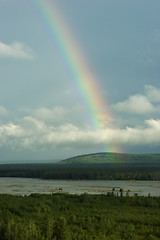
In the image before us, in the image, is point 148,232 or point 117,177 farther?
point 117,177

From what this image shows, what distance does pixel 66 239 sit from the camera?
11812mm

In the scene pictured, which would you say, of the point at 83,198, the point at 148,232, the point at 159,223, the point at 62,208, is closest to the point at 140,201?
the point at 83,198

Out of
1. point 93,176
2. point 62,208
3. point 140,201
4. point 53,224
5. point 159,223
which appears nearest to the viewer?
point 53,224

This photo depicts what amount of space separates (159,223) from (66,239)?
33.6ft

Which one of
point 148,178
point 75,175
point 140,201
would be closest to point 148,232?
point 140,201

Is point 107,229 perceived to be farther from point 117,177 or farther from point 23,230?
point 117,177

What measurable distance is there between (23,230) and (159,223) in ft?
37.3

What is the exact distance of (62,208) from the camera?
31.0 meters

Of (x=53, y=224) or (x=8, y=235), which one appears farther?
(x=53, y=224)

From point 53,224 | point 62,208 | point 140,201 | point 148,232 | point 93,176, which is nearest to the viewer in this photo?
point 53,224

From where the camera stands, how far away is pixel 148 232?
16.5m

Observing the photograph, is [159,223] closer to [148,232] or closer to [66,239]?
[148,232]

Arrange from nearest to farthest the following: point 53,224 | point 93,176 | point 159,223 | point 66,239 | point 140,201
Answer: point 66,239
point 53,224
point 159,223
point 140,201
point 93,176

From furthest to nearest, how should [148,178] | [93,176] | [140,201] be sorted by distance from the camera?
[93,176], [148,178], [140,201]
